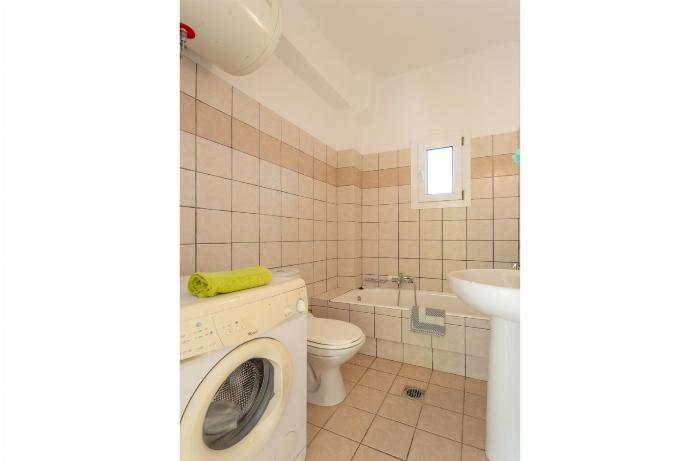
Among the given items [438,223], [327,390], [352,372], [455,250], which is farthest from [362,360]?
[438,223]

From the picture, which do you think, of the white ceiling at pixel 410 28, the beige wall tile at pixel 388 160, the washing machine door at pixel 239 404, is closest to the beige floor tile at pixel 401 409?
the washing machine door at pixel 239 404

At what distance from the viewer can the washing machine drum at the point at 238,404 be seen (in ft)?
2.62

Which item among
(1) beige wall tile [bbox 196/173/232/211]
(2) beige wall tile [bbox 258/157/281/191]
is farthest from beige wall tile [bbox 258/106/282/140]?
(1) beige wall tile [bbox 196/173/232/211]

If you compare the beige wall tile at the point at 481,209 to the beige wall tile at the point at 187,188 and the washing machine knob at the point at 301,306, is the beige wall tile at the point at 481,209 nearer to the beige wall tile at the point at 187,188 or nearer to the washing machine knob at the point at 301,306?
the washing machine knob at the point at 301,306

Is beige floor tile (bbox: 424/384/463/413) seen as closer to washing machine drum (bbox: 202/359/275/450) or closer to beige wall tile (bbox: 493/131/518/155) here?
washing machine drum (bbox: 202/359/275/450)

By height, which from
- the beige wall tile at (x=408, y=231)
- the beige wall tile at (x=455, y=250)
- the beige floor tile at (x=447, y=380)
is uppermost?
the beige wall tile at (x=408, y=231)

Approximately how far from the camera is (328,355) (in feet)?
4.21

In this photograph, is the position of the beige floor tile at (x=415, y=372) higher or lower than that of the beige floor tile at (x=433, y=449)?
lower

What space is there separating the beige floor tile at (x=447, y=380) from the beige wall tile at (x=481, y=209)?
45.9 inches

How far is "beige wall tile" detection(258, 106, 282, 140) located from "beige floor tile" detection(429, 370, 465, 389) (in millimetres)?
1822
